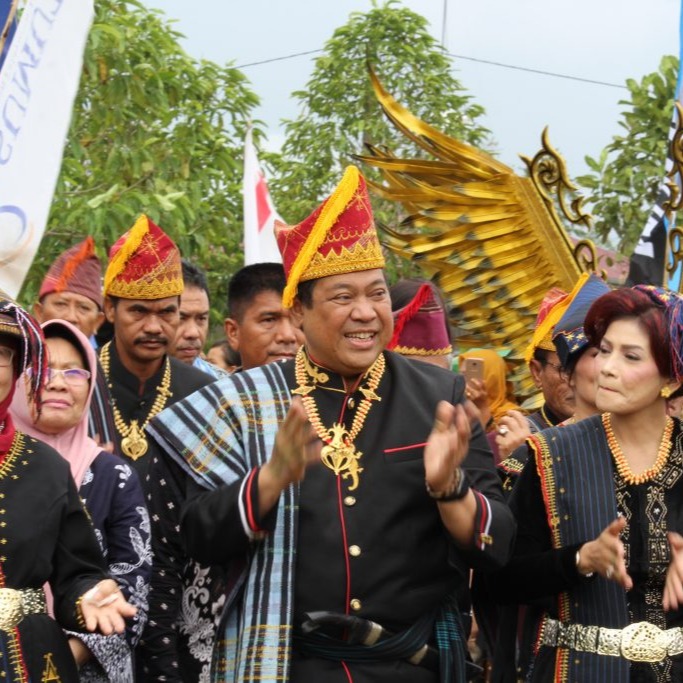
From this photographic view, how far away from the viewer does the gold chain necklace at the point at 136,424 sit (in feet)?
20.2

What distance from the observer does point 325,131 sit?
1354 centimetres

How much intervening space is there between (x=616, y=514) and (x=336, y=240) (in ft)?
3.86

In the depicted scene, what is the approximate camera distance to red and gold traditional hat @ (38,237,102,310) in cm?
712

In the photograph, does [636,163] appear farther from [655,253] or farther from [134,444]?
[134,444]

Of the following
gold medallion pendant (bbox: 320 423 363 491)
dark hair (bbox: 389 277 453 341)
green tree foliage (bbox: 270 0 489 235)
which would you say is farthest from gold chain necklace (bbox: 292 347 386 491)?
green tree foliage (bbox: 270 0 489 235)

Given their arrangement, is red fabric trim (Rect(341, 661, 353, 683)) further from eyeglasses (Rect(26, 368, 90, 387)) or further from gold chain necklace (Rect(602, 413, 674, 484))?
eyeglasses (Rect(26, 368, 90, 387))

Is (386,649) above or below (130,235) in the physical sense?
below

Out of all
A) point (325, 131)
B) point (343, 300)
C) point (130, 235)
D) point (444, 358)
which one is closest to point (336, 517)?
point (343, 300)

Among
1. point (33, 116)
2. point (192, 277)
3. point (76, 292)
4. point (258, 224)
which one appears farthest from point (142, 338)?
point (258, 224)

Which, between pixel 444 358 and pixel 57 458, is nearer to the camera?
pixel 57 458

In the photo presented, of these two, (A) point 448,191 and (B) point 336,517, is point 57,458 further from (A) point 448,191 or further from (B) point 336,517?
(A) point 448,191

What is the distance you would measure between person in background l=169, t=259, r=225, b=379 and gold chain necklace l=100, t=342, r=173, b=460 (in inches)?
46.8

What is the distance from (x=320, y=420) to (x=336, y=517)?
1.05 ft

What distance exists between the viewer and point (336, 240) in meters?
4.26
